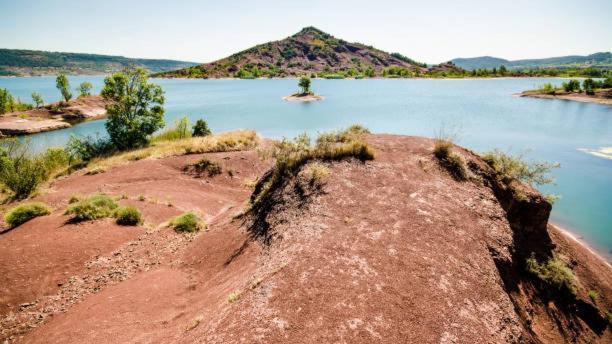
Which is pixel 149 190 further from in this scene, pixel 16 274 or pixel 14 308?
pixel 14 308

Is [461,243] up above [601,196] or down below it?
above

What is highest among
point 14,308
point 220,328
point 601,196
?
point 220,328

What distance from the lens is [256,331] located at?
229 inches

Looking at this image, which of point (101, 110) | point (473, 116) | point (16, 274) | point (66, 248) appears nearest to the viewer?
point (16, 274)

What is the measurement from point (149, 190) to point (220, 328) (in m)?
16.2

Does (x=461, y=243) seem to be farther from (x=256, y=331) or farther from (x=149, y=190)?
(x=149, y=190)

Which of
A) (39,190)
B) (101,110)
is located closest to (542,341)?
(39,190)

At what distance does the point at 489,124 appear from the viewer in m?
56.3

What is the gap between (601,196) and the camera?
27594 mm

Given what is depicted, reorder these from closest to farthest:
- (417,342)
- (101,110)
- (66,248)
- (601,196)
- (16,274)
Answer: (417,342) → (16,274) → (66,248) → (601,196) → (101,110)

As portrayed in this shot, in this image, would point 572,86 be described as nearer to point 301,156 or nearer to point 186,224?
point 301,156

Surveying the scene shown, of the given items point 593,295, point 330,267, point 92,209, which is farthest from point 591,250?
point 92,209

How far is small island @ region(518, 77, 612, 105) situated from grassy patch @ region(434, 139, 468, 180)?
3517 inches

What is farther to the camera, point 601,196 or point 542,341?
point 601,196
